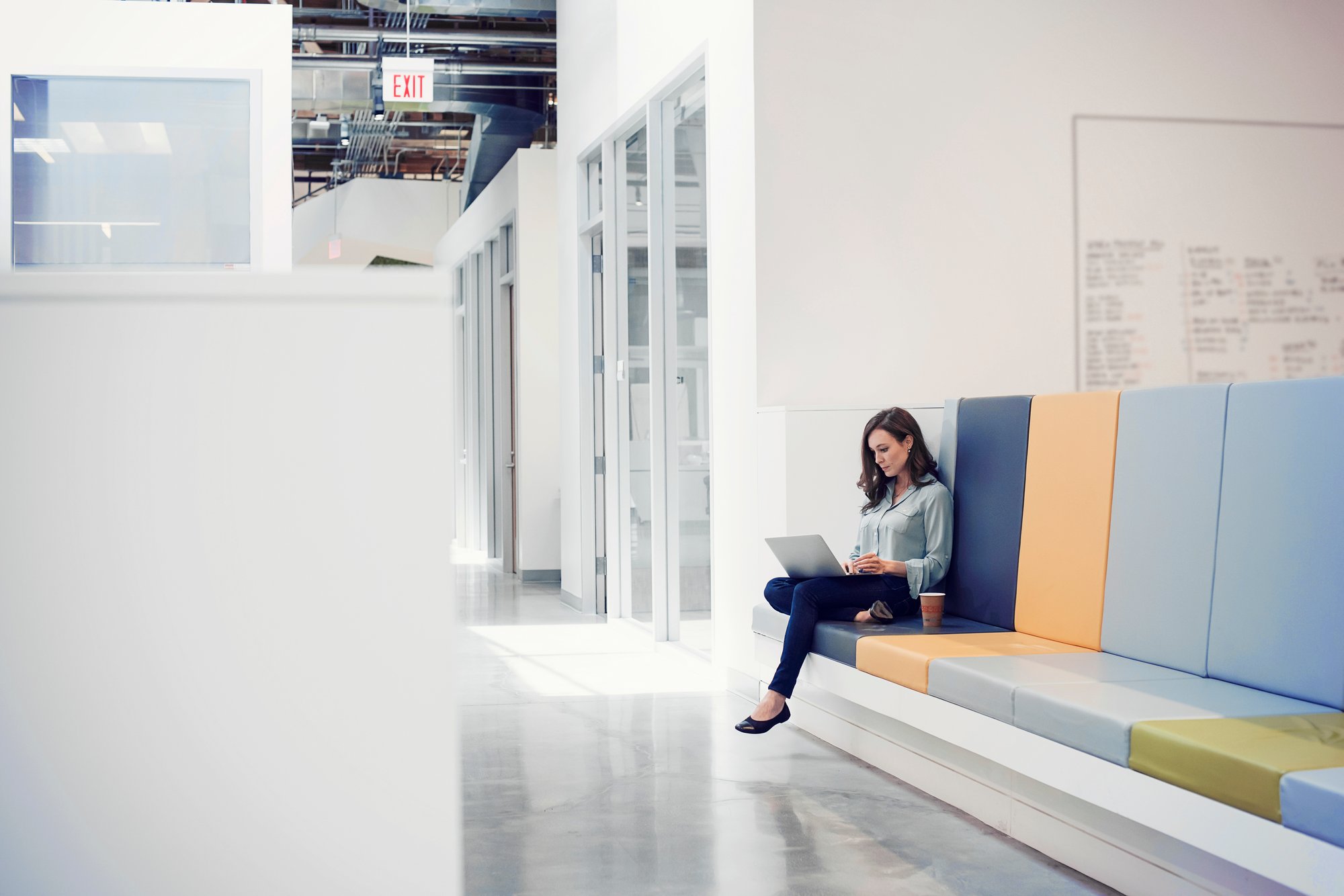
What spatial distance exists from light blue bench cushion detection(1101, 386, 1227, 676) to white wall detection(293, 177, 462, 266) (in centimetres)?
1175

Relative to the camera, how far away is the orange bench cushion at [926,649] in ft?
11.1

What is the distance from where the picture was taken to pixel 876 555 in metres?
4.20

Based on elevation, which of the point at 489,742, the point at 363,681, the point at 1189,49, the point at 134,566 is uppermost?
the point at 1189,49

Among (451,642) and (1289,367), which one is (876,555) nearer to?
(1289,367)

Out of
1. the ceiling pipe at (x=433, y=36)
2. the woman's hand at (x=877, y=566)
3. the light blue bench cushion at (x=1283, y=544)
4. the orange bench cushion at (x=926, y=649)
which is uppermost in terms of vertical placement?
the ceiling pipe at (x=433, y=36)

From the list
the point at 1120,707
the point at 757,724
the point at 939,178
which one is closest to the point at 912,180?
the point at 939,178

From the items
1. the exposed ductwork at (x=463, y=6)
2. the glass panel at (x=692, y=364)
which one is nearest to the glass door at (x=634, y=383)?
the glass panel at (x=692, y=364)

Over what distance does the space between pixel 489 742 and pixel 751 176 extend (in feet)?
8.03

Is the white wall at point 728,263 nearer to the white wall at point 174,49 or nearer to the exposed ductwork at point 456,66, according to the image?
the white wall at point 174,49

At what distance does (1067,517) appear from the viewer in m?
3.62

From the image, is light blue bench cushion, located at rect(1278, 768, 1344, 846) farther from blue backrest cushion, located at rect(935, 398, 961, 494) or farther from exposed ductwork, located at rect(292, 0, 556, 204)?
exposed ductwork, located at rect(292, 0, 556, 204)

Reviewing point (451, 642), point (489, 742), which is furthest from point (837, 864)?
point (451, 642)

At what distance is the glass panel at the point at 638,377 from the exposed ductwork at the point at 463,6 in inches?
75.5

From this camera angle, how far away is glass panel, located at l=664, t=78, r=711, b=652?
6031mm
